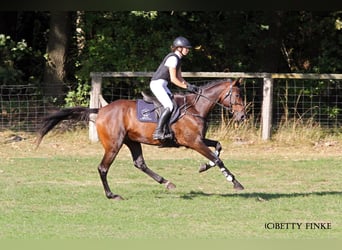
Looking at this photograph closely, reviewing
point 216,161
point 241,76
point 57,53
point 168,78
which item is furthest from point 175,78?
point 57,53

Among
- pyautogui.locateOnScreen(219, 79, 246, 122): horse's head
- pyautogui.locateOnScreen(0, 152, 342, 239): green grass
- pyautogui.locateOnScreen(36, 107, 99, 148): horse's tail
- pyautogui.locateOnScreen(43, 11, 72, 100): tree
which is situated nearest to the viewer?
pyautogui.locateOnScreen(0, 152, 342, 239): green grass

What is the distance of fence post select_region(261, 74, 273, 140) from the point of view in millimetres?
19062

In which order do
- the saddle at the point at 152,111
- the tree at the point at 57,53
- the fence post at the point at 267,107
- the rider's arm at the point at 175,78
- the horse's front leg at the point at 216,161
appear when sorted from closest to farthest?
the horse's front leg at the point at 216,161
the rider's arm at the point at 175,78
the saddle at the point at 152,111
the fence post at the point at 267,107
the tree at the point at 57,53

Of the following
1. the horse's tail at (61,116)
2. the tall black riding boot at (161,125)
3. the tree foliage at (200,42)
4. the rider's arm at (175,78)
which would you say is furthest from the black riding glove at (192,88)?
the tree foliage at (200,42)

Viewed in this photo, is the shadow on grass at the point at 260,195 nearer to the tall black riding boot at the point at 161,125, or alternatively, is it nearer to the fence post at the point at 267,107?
the tall black riding boot at the point at 161,125

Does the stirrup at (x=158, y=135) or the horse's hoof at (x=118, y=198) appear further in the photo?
the stirrup at (x=158, y=135)

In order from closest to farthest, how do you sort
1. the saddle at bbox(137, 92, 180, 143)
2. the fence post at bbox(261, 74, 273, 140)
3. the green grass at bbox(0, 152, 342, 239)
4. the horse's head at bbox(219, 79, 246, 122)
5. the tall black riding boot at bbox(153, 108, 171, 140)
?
1. the green grass at bbox(0, 152, 342, 239)
2. the tall black riding boot at bbox(153, 108, 171, 140)
3. the saddle at bbox(137, 92, 180, 143)
4. the horse's head at bbox(219, 79, 246, 122)
5. the fence post at bbox(261, 74, 273, 140)

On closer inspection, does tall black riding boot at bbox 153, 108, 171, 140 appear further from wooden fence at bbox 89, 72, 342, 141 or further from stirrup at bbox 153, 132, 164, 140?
wooden fence at bbox 89, 72, 342, 141

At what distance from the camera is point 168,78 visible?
11422 mm

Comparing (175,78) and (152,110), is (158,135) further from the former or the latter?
(175,78)

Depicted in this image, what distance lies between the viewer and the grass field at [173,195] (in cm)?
863

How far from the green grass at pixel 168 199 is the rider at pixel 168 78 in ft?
3.81

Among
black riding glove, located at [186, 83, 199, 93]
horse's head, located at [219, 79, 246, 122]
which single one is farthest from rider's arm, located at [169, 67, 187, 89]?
horse's head, located at [219, 79, 246, 122]

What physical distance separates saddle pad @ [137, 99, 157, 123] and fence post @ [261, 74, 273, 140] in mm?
7991
